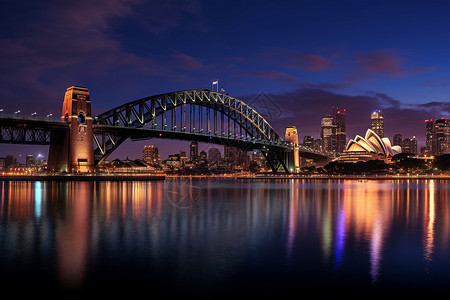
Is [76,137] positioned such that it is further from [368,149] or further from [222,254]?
[368,149]

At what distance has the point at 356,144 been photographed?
14900cm

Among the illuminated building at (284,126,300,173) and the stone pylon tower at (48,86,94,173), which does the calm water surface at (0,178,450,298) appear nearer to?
the stone pylon tower at (48,86,94,173)

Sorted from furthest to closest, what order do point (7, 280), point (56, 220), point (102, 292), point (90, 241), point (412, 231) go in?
point (56, 220) → point (412, 231) → point (90, 241) → point (7, 280) → point (102, 292)

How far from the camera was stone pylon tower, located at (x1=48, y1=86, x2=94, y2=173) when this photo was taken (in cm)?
6600

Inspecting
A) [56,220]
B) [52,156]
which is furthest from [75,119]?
[56,220]

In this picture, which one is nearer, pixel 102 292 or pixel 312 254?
pixel 102 292

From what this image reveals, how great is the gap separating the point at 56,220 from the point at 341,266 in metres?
15.0

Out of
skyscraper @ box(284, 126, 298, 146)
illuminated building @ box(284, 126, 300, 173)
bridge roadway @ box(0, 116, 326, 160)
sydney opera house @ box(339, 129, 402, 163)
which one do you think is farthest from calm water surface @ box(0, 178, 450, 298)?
sydney opera house @ box(339, 129, 402, 163)

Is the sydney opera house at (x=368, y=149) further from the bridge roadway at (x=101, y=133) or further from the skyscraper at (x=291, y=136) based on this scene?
the bridge roadway at (x=101, y=133)

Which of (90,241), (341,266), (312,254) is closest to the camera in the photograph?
(341,266)

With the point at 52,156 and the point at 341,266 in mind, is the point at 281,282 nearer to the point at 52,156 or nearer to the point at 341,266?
the point at 341,266

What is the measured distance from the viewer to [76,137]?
216 feet

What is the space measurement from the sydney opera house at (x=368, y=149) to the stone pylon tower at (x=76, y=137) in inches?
→ 3955

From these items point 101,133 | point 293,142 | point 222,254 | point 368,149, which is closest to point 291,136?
point 293,142
